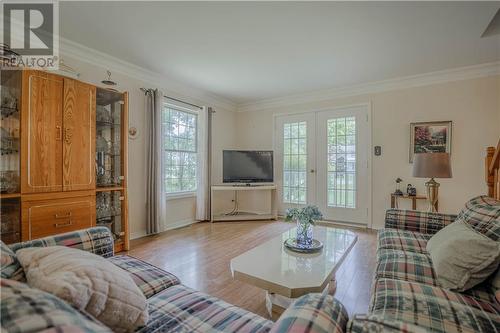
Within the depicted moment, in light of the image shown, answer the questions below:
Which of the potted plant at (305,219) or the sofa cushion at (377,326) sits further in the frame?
the potted plant at (305,219)

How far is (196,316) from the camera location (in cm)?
103

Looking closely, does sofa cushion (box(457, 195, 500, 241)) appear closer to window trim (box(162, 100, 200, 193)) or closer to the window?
window trim (box(162, 100, 200, 193))


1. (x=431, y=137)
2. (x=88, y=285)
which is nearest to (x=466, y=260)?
(x=88, y=285)

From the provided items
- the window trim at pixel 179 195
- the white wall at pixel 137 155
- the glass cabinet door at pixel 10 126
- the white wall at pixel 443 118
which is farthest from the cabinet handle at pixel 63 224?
the white wall at pixel 443 118

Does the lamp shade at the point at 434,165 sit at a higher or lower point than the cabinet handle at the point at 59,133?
lower

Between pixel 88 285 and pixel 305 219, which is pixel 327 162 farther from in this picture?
pixel 88 285

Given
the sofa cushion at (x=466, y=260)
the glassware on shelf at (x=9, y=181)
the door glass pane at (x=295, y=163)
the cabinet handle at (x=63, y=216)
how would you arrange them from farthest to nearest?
the door glass pane at (x=295, y=163) < the cabinet handle at (x=63, y=216) < the glassware on shelf at (x=9, y=181) < the sofa cushion at (x=466, y=260)

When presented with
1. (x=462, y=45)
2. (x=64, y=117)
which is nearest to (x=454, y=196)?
(x=462, y=45)

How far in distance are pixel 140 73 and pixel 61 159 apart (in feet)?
5.64

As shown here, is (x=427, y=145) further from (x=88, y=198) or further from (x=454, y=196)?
(x=88, y=198)

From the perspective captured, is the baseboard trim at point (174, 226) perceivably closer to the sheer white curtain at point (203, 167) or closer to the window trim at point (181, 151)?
the sheer white curtain at point (203, 167)

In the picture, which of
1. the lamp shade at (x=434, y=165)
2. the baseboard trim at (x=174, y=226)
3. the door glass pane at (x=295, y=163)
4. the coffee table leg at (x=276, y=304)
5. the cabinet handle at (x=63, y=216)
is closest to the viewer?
the coffee table leg at (x=276, y=304)

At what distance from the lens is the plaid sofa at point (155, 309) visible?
47 centimetres

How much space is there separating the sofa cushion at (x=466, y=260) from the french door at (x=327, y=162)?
282 centimetres
